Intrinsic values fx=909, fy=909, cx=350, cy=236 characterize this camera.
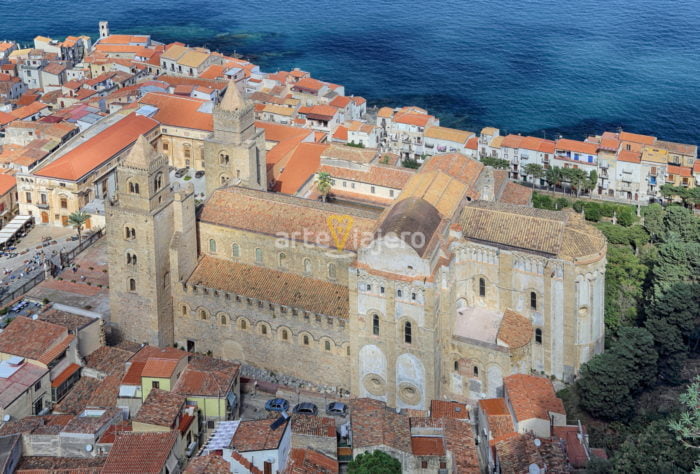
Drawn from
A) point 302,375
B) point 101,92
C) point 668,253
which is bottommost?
point 302,375

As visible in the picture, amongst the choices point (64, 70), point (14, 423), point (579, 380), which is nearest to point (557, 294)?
point (579, 380)

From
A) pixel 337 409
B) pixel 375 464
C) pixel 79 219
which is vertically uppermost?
pixel 79 219

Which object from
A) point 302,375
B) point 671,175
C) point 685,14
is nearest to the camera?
point 302,375

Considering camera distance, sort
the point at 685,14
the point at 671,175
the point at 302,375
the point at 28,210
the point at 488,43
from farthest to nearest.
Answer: the point at 685,14
the point at 488,43
the point at 671,175
the point at 28,210
the point at 302,375

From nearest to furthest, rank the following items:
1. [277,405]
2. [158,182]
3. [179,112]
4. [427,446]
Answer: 1. [427,446]
2. [277,405]
3. [158,182]
4. [179,112]

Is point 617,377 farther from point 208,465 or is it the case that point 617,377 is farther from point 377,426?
point 208,465

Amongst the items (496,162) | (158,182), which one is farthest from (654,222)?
(158,182)

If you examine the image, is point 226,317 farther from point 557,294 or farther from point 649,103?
point 649,103
